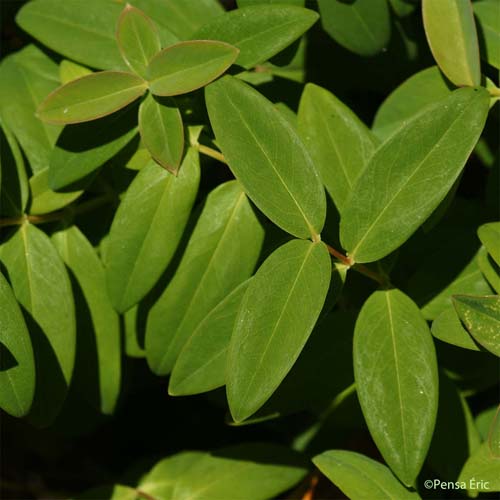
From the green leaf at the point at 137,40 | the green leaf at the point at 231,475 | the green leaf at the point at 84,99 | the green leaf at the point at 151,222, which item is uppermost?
the green leaf at the point at 137,40

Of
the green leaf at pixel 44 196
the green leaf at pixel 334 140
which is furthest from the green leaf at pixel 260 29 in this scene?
the green leaf at pixel 44 196

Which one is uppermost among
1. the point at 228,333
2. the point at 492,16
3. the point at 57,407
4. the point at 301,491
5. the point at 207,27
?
the point at 207,27

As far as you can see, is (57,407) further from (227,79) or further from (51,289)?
(227,79)

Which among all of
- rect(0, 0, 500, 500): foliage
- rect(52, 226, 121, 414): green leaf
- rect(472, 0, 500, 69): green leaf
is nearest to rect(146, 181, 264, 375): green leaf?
rect(0, 0, 500, 500): foliage

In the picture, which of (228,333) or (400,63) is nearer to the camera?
(228,333)

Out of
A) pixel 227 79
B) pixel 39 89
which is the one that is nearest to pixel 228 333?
pixel 227 79

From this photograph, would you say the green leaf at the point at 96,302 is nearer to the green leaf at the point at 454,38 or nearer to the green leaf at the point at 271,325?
Answer: the green leaf at the point at 271,325

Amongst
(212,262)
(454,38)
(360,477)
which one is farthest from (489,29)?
(360,477)
